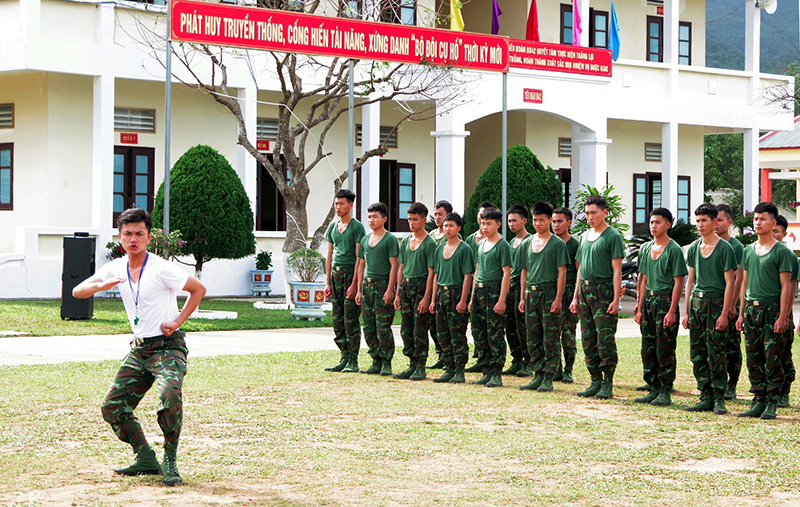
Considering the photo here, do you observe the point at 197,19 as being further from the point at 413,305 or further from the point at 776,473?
the point at 776,473

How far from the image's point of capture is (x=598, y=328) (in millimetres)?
10164

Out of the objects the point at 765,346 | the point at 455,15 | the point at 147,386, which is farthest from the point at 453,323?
the point at 455,15

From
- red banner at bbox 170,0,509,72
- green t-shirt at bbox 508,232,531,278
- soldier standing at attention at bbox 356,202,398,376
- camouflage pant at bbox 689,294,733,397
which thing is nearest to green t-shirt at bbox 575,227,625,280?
camouflage pant at bbox 689,294,733,397

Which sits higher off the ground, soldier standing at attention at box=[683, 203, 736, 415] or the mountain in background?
the mountain in background

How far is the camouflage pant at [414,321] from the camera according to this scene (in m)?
11.4

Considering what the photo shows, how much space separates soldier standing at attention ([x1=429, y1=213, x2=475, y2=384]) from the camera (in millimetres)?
11195

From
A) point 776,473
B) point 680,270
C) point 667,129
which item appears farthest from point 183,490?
point 667,129

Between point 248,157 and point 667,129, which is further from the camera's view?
point 667,129

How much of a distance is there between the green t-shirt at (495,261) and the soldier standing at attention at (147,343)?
4.95 meters

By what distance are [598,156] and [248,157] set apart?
28.9 feet

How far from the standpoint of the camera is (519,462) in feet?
23.8

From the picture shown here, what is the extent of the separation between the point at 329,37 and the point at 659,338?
345 inches

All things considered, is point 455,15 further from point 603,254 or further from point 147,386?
point 147,386

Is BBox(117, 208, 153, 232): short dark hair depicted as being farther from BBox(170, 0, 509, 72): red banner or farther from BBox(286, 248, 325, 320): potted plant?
BBox(286, 248, 325, 320): potted plant
